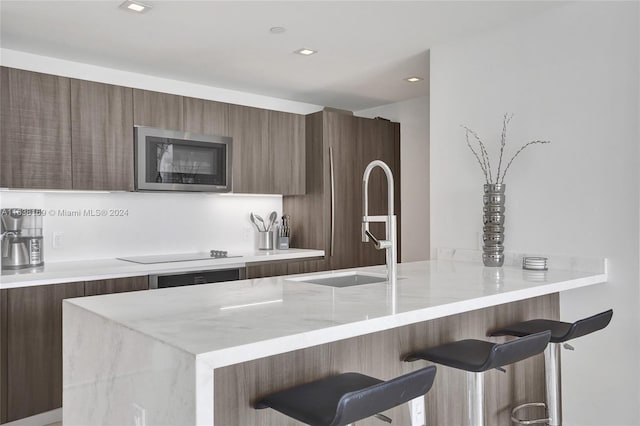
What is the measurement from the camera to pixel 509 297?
1985 mm

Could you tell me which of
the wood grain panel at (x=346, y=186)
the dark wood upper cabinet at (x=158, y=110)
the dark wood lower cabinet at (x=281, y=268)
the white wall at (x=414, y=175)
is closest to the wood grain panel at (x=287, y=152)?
the wood grain panel at (x=346, y=186)

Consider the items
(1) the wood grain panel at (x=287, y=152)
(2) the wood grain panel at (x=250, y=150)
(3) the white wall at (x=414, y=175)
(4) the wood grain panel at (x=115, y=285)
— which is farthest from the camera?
(3) the white wall at (x=414, y=175)

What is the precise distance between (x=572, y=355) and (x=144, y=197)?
3.16 metres

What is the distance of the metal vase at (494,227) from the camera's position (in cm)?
286

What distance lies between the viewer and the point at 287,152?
446cm

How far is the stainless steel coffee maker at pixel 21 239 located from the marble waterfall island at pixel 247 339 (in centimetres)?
167

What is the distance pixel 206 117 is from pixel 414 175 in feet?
6.85

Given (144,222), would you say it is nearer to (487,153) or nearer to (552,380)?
(487,153)

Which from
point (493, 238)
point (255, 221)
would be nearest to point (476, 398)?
point (493, 238)

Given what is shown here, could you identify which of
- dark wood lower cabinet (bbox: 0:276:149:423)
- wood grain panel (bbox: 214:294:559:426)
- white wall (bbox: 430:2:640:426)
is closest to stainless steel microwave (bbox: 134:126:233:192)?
dark wood lower cabinet (bbox: 0:276:149:423)

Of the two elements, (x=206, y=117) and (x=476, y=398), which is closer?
(x=476, y=398)

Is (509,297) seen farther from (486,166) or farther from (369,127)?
(369,127)

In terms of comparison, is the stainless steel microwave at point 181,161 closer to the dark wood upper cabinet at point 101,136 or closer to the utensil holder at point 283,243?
the dark wood upper cabinet at point 101,136

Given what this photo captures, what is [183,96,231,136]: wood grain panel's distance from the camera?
3.85 m
